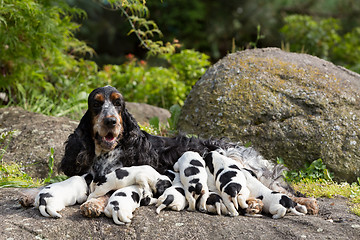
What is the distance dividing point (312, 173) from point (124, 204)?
10.2 feet

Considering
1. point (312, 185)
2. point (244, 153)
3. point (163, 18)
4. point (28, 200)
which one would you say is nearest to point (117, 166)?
point (28, 200)

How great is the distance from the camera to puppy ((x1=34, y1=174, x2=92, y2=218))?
3.75 meters

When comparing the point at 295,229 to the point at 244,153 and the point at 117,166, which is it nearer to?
the point at 244,153

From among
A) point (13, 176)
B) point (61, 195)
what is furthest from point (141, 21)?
point (61, 195)

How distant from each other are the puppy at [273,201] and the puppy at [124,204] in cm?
111

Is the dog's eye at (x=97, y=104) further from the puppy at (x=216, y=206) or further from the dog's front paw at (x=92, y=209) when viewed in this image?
the puppy at (x=216, y=206)

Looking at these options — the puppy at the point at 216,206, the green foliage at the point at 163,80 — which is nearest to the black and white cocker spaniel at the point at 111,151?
the puppy at the point at 216,206

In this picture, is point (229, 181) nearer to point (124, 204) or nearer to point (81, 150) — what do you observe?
point (124, 204)

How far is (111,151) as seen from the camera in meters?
4.38

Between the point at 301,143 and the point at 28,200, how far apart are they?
3659mm

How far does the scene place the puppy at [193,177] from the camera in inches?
160

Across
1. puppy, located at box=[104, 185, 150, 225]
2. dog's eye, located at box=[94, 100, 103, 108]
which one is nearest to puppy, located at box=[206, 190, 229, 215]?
puppy, located at box=[104, 185, 150, 225]

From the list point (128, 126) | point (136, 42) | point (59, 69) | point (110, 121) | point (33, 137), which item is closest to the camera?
point (110, 121)

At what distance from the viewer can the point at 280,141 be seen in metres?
5.99
